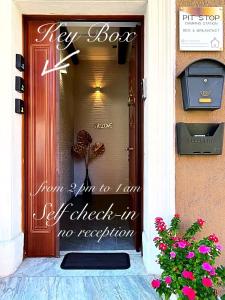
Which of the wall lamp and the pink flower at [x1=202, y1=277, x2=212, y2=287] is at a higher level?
the wall lamp

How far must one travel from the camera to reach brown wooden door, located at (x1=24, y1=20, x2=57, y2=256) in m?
2.63

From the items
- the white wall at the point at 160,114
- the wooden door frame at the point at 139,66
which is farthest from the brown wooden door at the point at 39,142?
the white wall at the point at 160,114

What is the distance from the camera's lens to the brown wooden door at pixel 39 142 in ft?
8.64

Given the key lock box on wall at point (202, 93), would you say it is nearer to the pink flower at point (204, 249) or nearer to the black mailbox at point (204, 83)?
the black mailbox at point (204, 83)

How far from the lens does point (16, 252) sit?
2396 millimetres

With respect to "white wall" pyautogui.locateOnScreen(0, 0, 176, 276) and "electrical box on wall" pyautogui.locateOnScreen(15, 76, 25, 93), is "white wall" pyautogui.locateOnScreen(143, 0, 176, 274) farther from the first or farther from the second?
"electrical box on wall" pyautogui.locateOnScreen(15, 76, 25, 93)

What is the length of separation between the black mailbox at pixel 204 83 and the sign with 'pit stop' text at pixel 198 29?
176 mm

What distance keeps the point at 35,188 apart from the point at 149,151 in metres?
1.14

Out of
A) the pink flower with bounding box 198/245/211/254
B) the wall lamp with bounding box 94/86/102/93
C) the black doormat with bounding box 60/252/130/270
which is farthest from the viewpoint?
the wall lamp with bounding box 94/86/102/93

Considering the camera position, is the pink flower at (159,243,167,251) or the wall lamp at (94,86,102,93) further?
the wall lamp at (94,86,102,93)

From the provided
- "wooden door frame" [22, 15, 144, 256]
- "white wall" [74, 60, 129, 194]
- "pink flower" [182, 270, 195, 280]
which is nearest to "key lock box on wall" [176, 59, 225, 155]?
"wooden door frame" [22, 15, 144, 256]

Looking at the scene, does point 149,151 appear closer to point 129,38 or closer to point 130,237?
point 130,237

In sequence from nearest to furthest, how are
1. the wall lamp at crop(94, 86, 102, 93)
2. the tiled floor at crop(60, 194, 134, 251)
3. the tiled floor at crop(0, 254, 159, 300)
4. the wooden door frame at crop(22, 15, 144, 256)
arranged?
1. the tiled floor at crop(0, 254, 159, 300)
2. the wooden door frame at crop(22, 15, 144, 256)
3. the tiled floor at crop(60, 194, 134, 251)
4. the wall lamp at crop(94, 86, 102, 93)

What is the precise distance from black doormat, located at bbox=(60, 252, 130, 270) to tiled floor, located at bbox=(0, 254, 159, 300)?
0.06 metres
